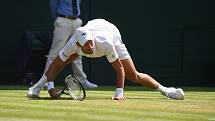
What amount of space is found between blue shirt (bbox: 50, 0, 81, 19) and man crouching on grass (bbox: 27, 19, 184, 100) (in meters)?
3.17

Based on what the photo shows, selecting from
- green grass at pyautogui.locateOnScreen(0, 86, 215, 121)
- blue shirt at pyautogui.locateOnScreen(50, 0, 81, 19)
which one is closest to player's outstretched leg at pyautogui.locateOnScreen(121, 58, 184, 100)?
green grass at pyautogui.locateOnScreen(0, 86, 215, 121)

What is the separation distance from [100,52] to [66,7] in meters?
3.60

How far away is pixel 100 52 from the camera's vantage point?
7.42 meters

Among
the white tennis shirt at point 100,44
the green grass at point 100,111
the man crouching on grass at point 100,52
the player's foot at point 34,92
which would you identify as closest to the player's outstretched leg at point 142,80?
the man crouching on grass at point 100,52

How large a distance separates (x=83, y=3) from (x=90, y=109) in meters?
7.36

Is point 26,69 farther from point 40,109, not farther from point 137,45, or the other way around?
point 40,109

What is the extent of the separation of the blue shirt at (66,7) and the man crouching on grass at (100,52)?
317 centimetres

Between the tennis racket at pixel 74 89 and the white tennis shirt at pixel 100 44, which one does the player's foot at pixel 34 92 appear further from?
the white tennis shirt at pixel 100 44

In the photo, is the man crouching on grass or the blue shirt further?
the blue shirt

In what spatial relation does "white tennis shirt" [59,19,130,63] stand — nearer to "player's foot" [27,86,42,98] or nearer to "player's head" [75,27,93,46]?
"player's head" [75,27,93,46]

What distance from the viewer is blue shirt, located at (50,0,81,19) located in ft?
35.7

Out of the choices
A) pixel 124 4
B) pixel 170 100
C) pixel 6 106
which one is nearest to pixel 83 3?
pixel 124 4

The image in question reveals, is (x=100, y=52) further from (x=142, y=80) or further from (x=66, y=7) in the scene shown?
(x=66, y=7)

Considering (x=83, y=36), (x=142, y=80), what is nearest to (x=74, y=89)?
(x=83, y=36)
